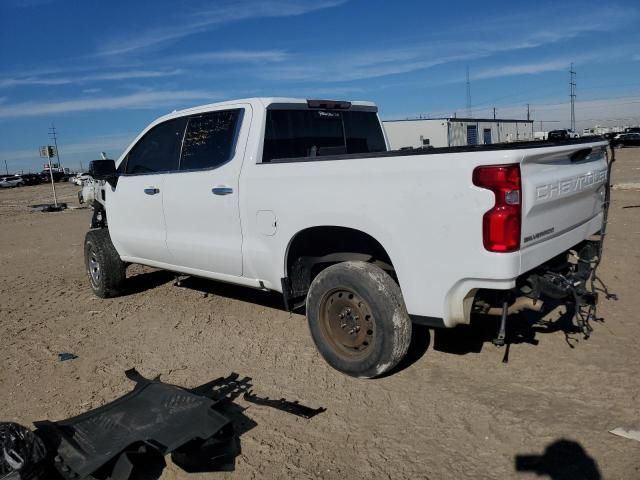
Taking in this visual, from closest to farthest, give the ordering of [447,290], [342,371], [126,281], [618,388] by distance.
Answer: [447,290] → [618,388] → [342,371] → [126,281]

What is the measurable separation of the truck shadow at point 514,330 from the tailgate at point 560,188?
1.11m

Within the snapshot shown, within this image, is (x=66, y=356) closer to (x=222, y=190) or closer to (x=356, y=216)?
(x=222, y=190)

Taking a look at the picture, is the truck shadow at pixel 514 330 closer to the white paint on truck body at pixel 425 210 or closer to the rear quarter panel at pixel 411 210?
the white paint on truck body at pixel 425 210

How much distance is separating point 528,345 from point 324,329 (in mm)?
1745

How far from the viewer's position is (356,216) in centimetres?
367

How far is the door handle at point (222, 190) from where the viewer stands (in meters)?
4.57

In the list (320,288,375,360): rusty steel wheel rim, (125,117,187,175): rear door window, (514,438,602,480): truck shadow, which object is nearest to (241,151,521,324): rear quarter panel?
(320,288,375,360): rusty steel wheel rim

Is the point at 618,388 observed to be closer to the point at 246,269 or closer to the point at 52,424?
the point at 246,269

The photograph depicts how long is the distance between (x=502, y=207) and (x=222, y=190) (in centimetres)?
242

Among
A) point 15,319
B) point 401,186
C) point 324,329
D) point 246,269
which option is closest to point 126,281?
point 15,319

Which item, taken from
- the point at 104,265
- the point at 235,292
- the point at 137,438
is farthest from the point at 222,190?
the point at 104,265

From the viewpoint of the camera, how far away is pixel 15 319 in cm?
616

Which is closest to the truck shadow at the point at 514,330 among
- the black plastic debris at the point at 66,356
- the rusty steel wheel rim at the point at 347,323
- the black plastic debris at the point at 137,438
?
the rusty steel wheel rim at the point at 347,323

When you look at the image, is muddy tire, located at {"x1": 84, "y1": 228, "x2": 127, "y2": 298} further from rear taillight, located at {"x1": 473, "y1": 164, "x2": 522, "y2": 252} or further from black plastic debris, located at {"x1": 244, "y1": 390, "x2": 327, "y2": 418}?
rear taillight, located at {"x1": 473, "y1": 164, "x2": 522, "y2": 252}
